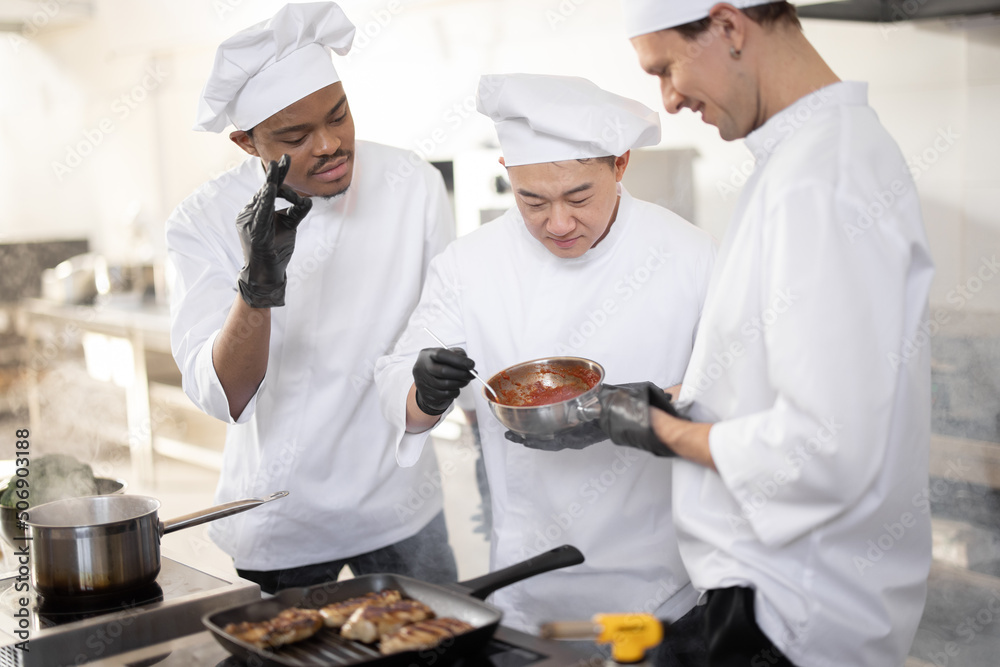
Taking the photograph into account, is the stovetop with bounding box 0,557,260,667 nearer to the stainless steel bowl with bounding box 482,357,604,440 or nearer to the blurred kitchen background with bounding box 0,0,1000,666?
the blurred kitchen background with bounding box 0,0,1000,666

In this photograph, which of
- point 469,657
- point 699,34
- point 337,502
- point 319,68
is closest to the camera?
point 469,657

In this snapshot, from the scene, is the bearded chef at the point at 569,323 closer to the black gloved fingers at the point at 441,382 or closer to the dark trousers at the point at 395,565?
the black gloved fingers at the point at 441,382

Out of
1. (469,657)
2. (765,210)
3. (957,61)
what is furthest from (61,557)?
(957,61)

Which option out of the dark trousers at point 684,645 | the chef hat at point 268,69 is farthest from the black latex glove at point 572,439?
the chef hat at point 268,69

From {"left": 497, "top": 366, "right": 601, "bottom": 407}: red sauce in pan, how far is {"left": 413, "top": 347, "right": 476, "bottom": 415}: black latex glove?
3.8 inches

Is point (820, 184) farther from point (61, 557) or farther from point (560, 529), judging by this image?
point (61, 557)

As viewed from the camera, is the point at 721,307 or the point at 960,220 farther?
the point at 960,220

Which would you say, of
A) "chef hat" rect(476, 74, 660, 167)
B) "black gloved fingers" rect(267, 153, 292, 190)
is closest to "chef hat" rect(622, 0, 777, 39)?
"chef hat" rect(476, 74, 660, 167)

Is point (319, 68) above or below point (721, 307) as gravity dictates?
above

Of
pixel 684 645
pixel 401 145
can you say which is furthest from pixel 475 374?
pixel 401 145

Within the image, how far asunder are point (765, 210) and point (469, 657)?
2.31 feet

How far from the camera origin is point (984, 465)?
7.25 feet

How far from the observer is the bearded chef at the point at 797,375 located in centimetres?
106

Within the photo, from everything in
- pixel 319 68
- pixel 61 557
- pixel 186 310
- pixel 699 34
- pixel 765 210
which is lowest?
pixel 61 557
